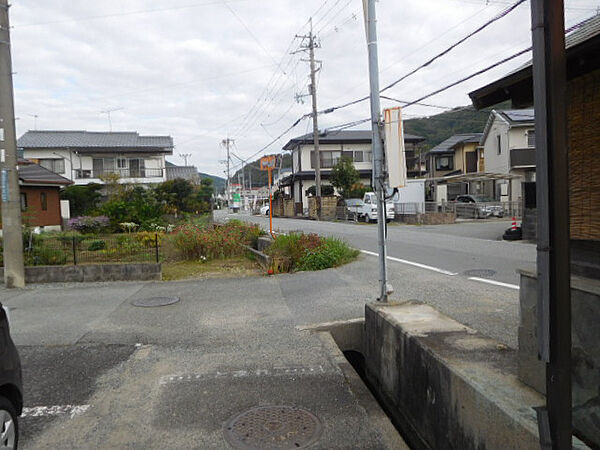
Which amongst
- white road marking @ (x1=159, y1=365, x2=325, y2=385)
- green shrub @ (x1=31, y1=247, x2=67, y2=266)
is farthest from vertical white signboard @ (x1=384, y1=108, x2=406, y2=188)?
green shrub @ (x1=31, y1=247, x2=67, y2=266)

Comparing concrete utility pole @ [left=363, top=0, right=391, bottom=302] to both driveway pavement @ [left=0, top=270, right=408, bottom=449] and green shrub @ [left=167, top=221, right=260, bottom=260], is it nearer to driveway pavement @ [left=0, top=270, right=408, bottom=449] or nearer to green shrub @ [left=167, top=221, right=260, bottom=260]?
driveway pavement @ [left=0, top=270, right=408, bottom=449]

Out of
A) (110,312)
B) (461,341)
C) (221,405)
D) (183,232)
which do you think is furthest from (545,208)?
(183,232)

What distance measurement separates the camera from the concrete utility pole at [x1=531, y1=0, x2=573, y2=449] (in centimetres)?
167

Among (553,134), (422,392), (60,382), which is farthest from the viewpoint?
(60,382)

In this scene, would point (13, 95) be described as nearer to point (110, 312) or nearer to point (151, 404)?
point (110, 312)

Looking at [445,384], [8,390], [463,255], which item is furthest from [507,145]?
[8,390]

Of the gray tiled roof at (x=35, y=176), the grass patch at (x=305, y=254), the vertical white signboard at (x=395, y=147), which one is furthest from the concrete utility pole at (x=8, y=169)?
the gray tiled roof at (x=35, y=176)

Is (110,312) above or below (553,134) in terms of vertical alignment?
below

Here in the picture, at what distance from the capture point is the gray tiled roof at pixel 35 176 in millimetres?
21694

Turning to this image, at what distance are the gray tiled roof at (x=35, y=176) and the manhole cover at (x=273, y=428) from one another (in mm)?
21631

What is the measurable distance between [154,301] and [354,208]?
2302cm

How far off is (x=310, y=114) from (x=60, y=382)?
29461mm

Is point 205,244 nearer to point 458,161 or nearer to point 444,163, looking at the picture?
point 458,161

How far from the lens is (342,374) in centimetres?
Result: 434
